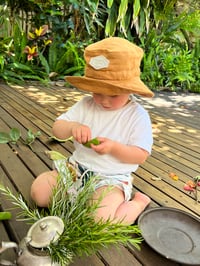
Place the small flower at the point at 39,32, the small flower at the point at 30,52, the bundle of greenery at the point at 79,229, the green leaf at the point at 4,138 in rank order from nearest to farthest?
the bundle of greenery at the point at 79,229, the green leaf at the point at 4,138, the small flower at the point at 30,52, the small flower at the point at 39,32

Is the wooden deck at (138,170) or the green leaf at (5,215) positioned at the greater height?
the green leaf at (5,215)

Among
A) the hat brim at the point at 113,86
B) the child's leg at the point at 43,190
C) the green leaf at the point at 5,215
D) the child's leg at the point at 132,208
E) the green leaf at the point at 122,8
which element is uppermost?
the green leaf at the point at 122,8

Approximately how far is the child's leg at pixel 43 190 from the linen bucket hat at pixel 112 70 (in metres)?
0.46

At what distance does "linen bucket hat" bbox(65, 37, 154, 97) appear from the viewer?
4.63 ft

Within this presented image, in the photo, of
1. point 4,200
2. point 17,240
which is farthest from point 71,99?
point 17,240

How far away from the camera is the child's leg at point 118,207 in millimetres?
1444

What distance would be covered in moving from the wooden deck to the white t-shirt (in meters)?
0.35

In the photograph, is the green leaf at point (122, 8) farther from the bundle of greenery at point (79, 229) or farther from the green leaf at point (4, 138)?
the bundle of greenery at point (79, 229)

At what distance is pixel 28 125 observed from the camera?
2930 millimetres

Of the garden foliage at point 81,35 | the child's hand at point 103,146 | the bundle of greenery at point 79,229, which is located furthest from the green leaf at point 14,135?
the garden foliage at point 81,35

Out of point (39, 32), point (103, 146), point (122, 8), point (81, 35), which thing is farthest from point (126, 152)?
point (81, 35)

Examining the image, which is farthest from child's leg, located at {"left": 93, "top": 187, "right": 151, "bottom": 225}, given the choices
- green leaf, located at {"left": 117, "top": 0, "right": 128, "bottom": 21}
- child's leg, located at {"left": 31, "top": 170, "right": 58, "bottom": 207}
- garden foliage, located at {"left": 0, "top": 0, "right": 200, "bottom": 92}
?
green leaf, located at {"left": 117, "top": 0, "right": 128, "bottom": 21}

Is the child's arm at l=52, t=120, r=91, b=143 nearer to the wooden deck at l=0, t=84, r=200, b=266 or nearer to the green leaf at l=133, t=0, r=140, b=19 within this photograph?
the wooden deck at l=0, t=84, r=200, b=266

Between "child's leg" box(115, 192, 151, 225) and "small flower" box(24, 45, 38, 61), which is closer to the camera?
"child's leg" box(115, 192, 151, 225)
